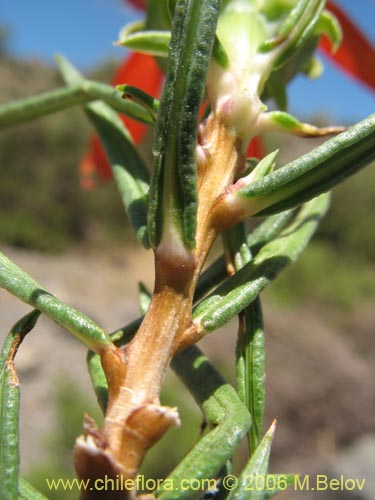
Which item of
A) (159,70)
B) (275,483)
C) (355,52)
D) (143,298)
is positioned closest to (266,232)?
(143,298)

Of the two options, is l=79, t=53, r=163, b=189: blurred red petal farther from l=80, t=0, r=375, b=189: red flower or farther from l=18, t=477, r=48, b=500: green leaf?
l=18, t=477, r=48, b=500: green leaf

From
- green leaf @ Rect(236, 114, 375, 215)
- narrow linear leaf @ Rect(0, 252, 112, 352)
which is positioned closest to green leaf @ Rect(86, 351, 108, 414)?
narrow linear leaf @ Rect(0, 252, 112, 352)

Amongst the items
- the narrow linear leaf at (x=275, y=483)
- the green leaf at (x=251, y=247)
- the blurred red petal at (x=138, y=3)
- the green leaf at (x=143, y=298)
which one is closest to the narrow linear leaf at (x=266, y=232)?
the green leaf at (x=251, y=247)

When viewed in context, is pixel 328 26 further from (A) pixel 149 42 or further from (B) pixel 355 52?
(B) pixel 355 52

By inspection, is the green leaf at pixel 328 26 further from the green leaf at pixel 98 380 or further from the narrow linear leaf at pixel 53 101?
the green leaf at pixel 98 380

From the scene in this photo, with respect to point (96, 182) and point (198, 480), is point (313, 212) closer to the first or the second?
point (198, 480)
